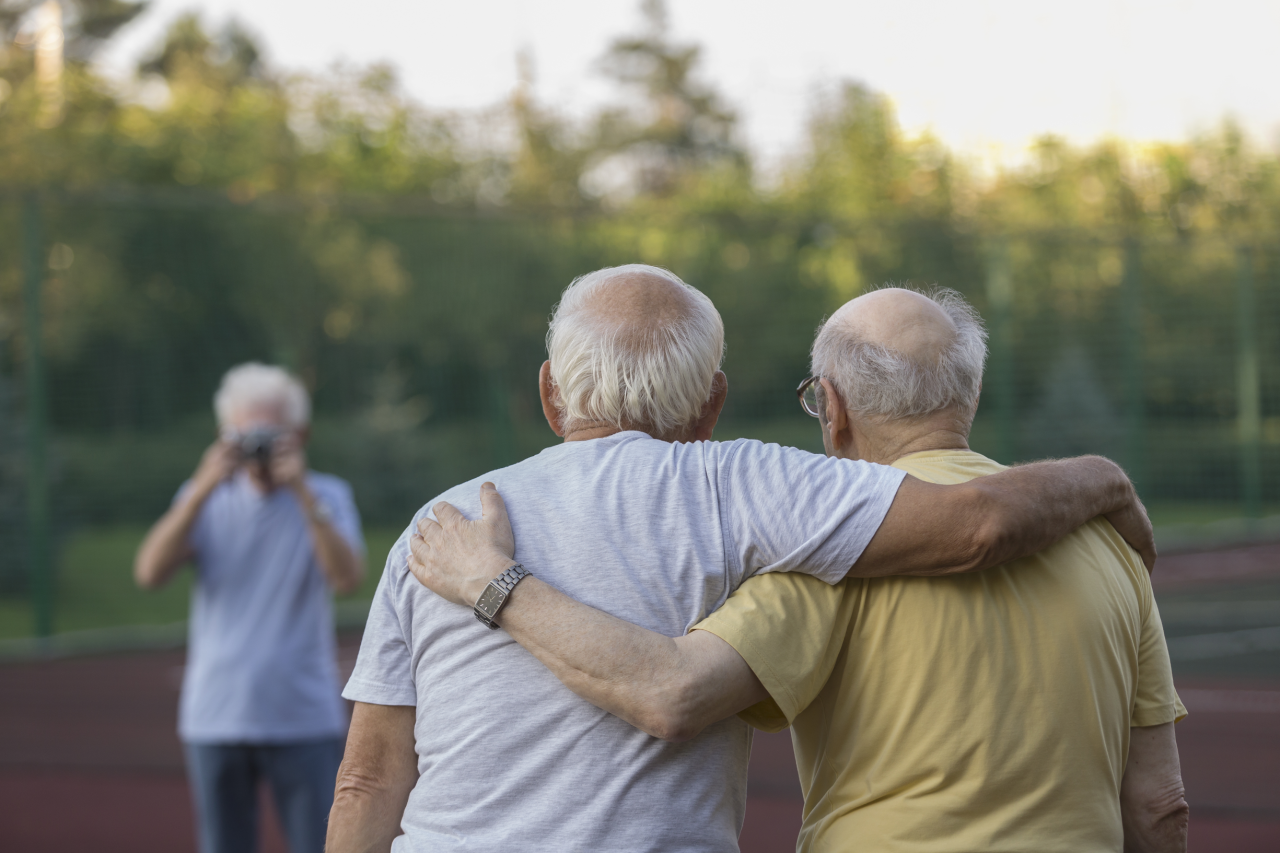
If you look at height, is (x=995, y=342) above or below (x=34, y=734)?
above

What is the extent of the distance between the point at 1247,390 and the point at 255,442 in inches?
490

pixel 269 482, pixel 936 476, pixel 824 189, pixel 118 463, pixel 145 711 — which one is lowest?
pixel 145 711

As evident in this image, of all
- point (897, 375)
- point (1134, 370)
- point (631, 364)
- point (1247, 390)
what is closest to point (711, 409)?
point (631, 364)

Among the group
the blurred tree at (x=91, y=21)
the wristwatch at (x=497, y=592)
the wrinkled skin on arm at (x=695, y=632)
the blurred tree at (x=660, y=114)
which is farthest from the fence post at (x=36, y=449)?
the blurred tree at (x=91, y=21)

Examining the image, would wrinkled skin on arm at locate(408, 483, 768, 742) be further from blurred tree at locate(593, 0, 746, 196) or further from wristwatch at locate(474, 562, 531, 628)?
blurred tree at locate(593, 0, 746, 196)

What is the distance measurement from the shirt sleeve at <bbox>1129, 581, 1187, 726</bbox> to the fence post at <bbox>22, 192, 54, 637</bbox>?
8.17m

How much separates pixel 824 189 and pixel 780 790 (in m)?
21.0

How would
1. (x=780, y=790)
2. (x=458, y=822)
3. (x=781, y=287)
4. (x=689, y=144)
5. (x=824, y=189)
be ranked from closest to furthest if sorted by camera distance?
(x=458, y=822), (x=780, y=790), (x=781, y=287), (x=824, y=189), (x=689, y=144)

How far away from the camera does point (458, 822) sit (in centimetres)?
168

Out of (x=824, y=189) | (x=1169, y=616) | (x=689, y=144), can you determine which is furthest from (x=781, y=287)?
(x=689, y=144)

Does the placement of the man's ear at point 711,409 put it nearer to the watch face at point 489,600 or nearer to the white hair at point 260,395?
the watch face at point 489,600

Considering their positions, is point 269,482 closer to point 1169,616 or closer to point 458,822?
point 458,822

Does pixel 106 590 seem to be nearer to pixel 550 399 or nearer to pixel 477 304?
pixel 477 304

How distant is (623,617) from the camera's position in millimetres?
1654
